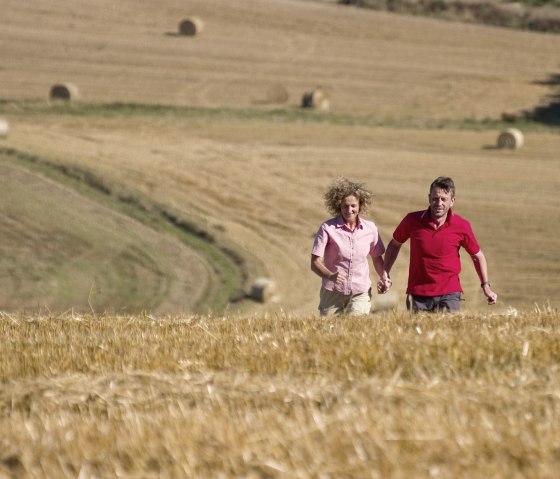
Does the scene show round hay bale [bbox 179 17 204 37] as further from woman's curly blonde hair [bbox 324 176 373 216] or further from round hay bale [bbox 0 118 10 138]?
woman's curly blonde hair [bbox 324 176 373 216]

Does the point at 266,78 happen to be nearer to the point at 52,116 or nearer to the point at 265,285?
the point at 52,116

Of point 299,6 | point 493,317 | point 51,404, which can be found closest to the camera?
point 51,404

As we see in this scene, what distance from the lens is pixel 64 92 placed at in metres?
39.3

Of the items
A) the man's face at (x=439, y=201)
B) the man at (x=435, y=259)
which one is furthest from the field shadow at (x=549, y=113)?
the man's face at (x=439, y=201)

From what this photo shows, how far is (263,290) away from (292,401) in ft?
54.8

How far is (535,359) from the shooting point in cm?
662

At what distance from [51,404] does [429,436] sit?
1.94 meters

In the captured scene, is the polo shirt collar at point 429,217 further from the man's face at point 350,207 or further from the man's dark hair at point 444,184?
the man's face at point 350,207

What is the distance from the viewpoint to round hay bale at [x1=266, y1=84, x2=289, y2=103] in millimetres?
41781

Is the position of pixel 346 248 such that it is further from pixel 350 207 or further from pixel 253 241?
pixel 253 241

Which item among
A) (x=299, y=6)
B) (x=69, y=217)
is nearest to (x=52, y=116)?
(x=69, y=217)

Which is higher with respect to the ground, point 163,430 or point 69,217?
point 163,430

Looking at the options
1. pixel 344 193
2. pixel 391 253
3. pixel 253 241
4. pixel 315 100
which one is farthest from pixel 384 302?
pixel 315 100

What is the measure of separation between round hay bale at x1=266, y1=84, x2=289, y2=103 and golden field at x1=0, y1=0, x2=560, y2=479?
1.01ft
